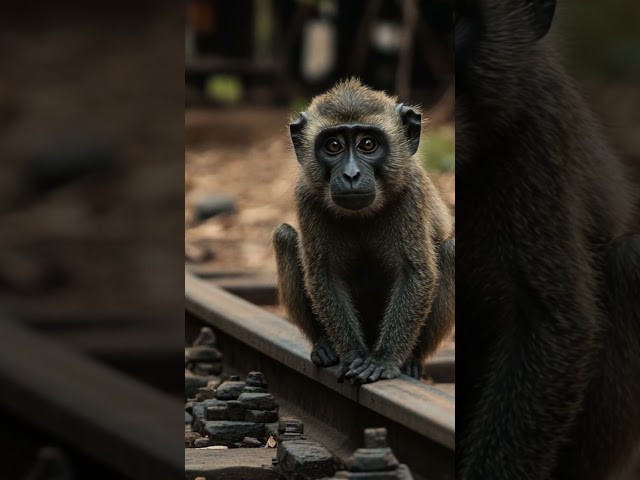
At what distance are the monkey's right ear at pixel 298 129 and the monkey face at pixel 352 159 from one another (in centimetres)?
11

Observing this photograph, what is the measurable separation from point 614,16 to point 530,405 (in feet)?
3.46

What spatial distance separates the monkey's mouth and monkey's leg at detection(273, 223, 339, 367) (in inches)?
18.5

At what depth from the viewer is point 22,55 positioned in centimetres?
79

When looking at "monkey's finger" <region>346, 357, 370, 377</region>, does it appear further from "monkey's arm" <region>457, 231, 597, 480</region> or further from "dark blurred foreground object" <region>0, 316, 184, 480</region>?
"dark blurred foreground object" <region>0, 316, 184, 480</region>

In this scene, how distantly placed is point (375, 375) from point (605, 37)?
4.52 ft

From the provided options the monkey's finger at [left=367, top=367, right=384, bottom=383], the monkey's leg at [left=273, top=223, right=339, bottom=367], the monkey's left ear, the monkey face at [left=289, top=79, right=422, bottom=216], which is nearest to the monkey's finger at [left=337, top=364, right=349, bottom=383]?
the monkey's finger at [left=367, top=367, right=384, bottom=383]

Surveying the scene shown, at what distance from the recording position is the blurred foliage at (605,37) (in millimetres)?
2285

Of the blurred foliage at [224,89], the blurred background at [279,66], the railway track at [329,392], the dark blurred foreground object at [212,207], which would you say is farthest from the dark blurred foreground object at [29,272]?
the blurred foliage at [224,89]

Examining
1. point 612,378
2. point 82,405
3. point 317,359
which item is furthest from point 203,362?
point 82,405

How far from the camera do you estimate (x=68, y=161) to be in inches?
31.3

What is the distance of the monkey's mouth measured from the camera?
3.27m

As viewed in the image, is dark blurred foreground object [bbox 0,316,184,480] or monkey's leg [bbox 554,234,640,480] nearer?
dark blurred foreground object [bbox 0,316,184,480]

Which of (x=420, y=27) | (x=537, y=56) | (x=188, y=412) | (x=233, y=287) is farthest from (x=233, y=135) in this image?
(x=537, y=56)

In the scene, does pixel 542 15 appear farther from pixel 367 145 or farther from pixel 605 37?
pixel 367 145
